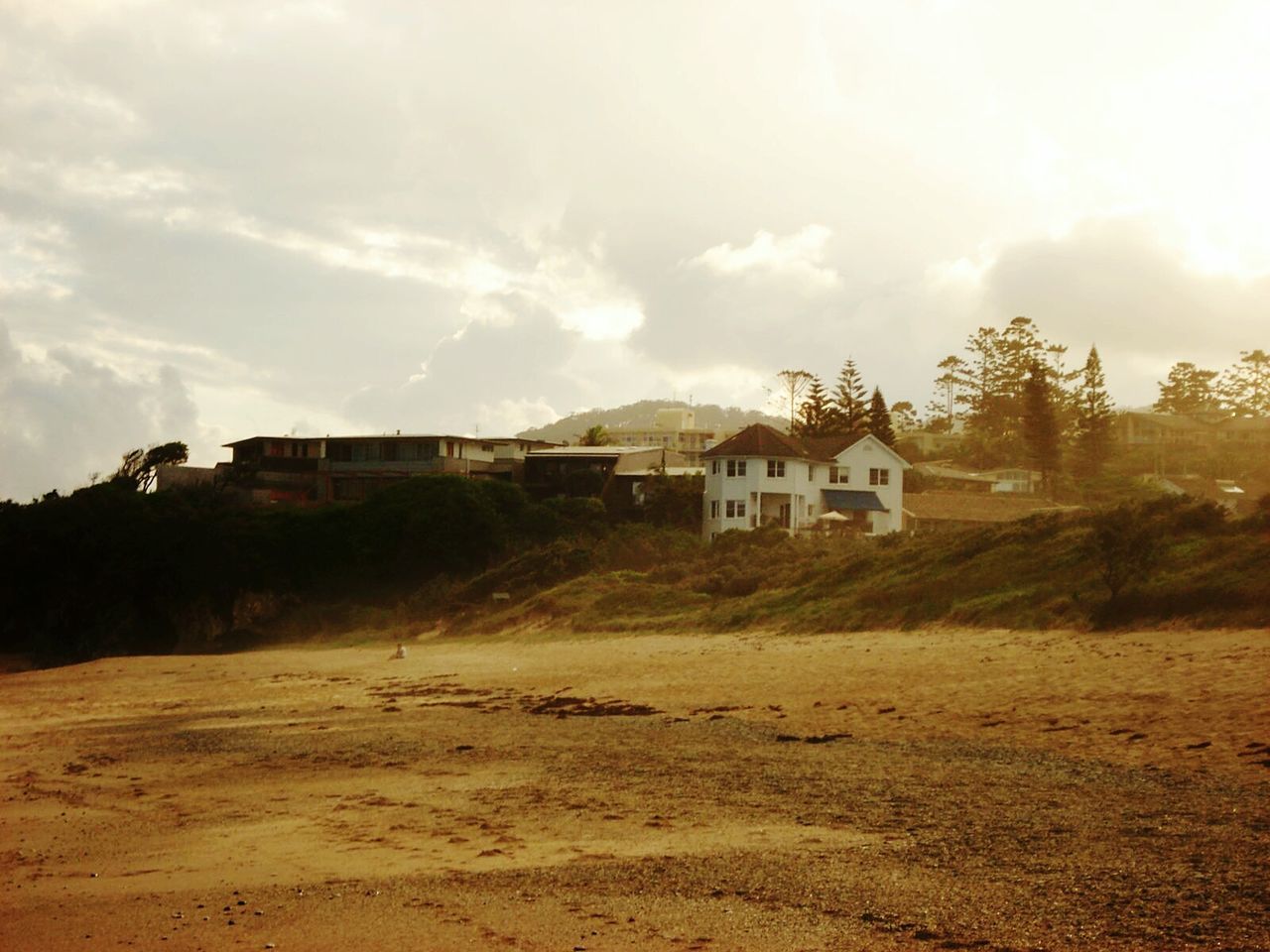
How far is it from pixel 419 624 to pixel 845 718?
2911 centimetres

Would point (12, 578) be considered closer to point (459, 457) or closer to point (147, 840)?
point (459, 457)

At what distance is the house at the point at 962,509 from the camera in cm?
6275

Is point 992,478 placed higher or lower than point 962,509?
higher

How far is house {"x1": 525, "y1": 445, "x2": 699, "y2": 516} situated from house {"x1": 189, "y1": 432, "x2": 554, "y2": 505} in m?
1.96

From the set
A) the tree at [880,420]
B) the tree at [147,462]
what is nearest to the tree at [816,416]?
the tree at [880,420]

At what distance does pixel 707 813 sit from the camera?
42.6 ft

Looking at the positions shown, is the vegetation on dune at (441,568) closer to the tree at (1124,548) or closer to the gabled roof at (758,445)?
the tree at (1124,548)

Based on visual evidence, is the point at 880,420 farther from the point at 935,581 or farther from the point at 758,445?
the point at 935,581

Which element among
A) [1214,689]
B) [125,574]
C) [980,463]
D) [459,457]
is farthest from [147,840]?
[980,463]

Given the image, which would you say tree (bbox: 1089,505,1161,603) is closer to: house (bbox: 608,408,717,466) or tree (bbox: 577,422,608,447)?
tree (bbox: 577,422,608,447)

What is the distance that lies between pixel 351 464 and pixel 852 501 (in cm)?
3037

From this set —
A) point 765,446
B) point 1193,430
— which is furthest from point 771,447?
point 1193,430

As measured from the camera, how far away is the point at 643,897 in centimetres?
1021

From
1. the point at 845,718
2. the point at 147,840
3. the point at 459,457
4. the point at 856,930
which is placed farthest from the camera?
the point at 459,457
